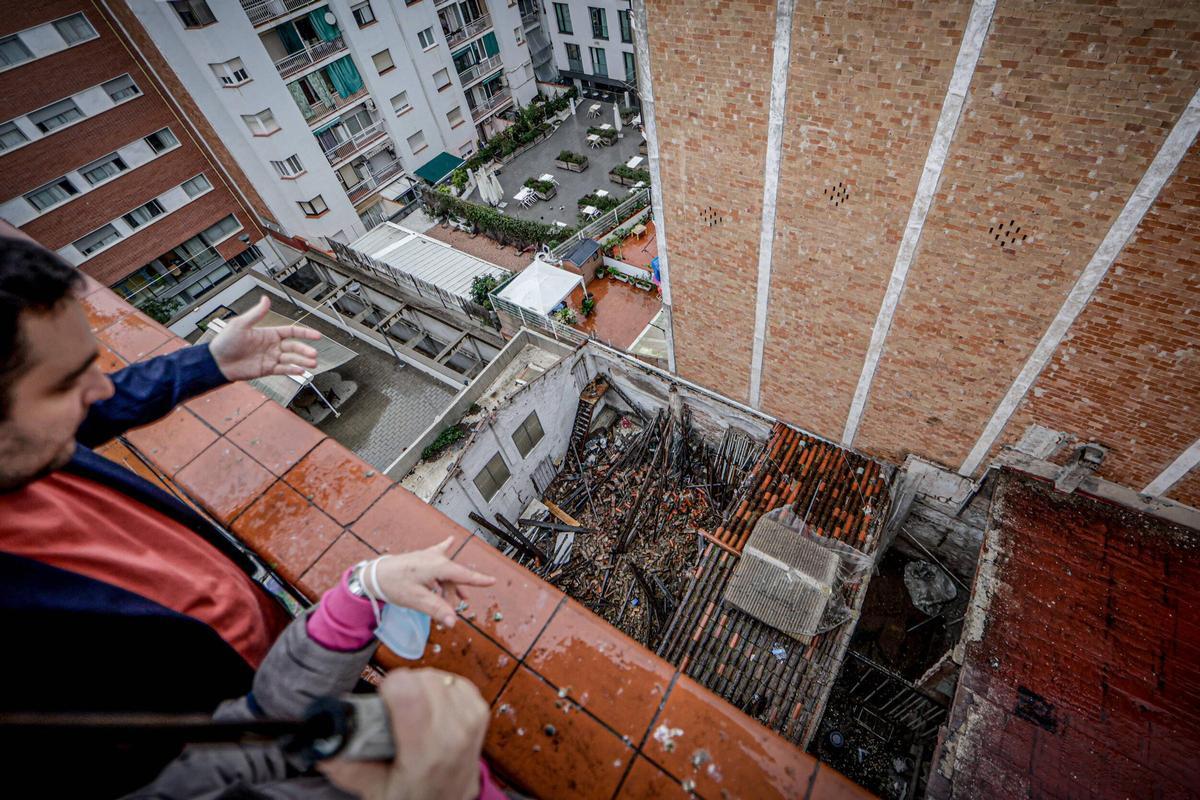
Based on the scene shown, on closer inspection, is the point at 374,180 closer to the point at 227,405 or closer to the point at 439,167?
the point at 439,167

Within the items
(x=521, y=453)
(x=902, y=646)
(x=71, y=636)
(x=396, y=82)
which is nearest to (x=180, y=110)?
(x=396, y=82)

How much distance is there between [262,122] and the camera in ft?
68.5

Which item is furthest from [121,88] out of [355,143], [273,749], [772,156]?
[273,749]

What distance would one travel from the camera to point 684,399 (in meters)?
14.4

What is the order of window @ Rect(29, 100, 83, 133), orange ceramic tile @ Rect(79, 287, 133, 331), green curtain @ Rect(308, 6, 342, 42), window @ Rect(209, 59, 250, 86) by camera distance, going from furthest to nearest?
1. green curtain @ Rect(308, 6, 342, 42)
2. window @ Rect(209, 59, 250, 86)
3. window @ Rect(29, 100, 83, 133)
4. orange ceramic tile @ Rect(79, 287, 133, 331)

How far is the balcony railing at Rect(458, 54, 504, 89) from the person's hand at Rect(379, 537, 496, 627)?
3348 centimetres

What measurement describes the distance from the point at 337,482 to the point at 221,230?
2557 cm

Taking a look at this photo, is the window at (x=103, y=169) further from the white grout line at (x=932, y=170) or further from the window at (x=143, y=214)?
the white grout line at (x=932, y=170)

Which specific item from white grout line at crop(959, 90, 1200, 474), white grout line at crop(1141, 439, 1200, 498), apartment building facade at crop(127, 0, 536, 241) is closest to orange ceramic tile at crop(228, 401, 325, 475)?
white grout line at crop(959, 90, 1200, 474)

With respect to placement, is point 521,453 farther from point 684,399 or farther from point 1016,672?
point 1016,672

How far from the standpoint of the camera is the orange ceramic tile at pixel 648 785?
8.14ft

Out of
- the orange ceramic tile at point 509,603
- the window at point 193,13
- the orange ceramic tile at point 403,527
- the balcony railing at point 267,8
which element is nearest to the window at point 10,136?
the window at point 193,13

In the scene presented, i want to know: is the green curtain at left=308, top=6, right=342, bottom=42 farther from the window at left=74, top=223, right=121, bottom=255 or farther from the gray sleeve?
the gray sleeve

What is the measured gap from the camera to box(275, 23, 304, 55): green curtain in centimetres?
2066
